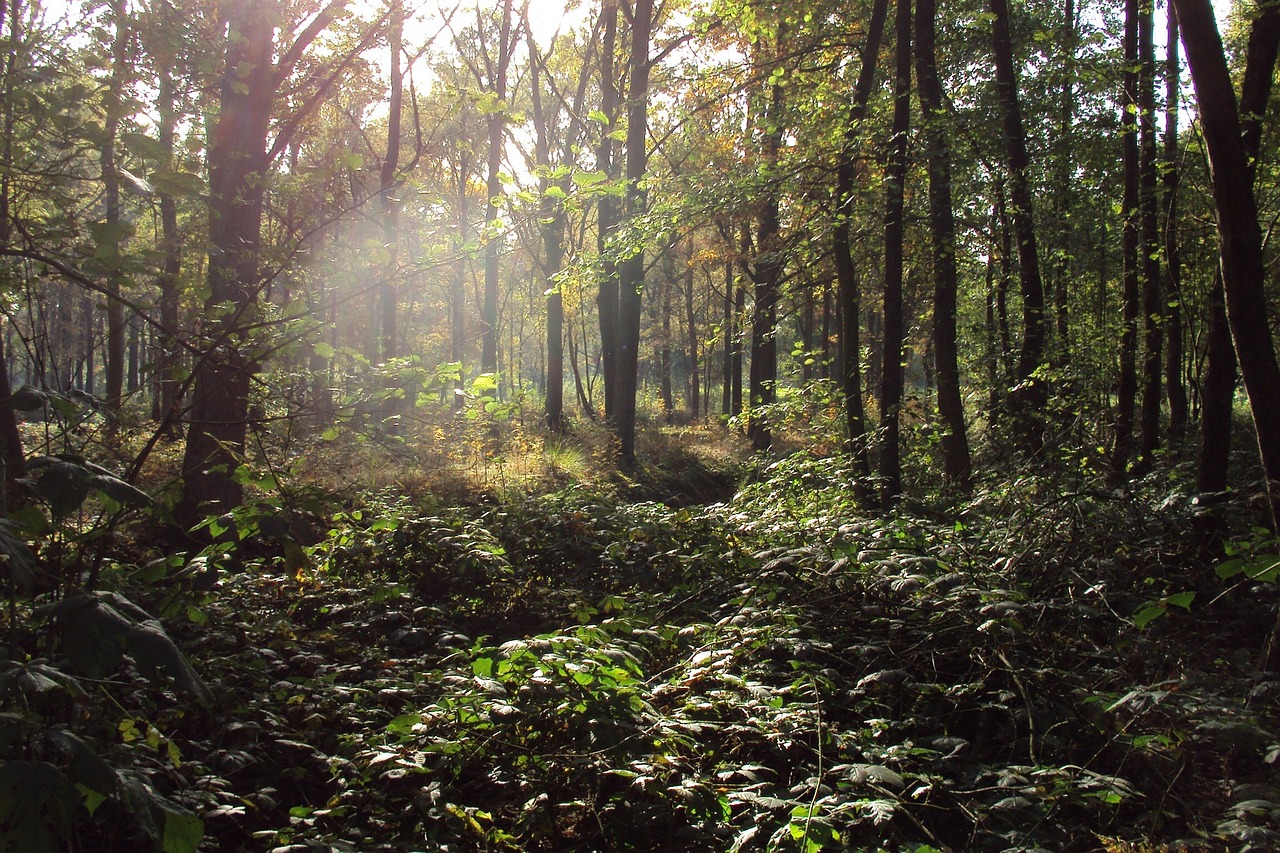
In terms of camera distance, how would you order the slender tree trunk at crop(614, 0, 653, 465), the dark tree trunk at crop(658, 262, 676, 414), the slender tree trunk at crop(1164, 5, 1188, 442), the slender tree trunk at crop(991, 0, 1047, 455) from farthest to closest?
the dark tree trunk at crop(658, 262, 676, 414) → the slender tree trunk at crop(614, 0, 653, 465) → the slender tree trunk at crop(991, 0, 1047, 455) → the slender tree trunk at crop(1164, 5, 1188, 442)

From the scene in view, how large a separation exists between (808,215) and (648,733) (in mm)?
9954

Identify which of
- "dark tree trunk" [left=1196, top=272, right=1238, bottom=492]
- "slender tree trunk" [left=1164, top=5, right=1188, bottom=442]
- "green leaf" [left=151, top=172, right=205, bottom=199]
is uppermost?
"slender tree trunk" [left=1164, top=5, right=1188, bottom=442]

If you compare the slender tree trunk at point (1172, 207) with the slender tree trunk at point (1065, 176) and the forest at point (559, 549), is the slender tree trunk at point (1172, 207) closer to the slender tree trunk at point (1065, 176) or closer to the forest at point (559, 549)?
the forest at point (559, 549)

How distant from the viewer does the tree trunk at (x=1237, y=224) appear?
5039 millimetres

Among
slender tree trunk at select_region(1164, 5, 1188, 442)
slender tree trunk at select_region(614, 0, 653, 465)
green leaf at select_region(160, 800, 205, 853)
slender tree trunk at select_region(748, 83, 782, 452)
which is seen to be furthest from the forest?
slender tree trunk at select_region(614, 0, 653, 465)

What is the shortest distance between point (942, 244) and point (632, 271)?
24.5ft

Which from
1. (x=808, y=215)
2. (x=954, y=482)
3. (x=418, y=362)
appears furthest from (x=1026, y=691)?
(x=808, y=215)

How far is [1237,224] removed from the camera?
16.6 feet

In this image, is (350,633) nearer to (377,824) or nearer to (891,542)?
(377,824)

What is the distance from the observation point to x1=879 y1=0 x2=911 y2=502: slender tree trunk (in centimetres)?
992

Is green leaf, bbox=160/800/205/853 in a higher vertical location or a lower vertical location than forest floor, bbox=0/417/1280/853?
higher

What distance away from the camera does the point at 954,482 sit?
9.84 m

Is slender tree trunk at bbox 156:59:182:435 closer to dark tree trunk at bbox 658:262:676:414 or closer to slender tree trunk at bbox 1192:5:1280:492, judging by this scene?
slender tree trunk at bbox 1192:5:1280:492

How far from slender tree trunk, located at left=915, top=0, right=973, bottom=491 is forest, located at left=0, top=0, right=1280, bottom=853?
0.06 meters
